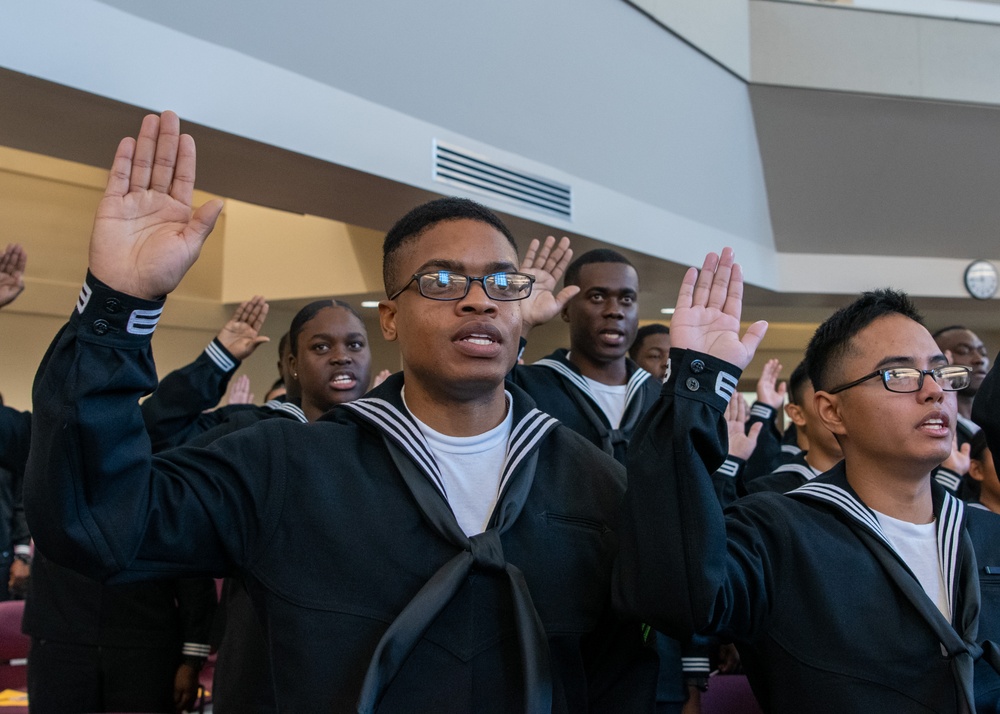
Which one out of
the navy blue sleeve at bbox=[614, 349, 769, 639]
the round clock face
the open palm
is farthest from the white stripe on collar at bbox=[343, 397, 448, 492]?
the round clock face

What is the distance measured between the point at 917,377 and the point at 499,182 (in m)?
3.30

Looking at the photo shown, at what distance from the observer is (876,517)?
6.06 ft

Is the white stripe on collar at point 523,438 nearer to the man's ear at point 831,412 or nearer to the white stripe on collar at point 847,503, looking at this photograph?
the white stripe on collar at point 847,503

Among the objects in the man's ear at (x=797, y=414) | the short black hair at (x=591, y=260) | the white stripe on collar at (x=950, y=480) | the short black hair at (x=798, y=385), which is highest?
the short black hair at (x=591, y=260)

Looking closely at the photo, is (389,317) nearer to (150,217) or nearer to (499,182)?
(150,217)

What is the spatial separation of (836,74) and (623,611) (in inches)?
236

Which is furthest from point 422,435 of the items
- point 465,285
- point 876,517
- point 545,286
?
point 545,286

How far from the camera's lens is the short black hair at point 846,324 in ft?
6.56

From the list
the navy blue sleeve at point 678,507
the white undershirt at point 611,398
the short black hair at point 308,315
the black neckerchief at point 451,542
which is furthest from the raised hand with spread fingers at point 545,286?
the navy blue sleeve at point 678,507

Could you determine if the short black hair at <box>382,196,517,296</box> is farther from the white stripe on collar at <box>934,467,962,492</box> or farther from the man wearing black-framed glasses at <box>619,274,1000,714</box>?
the white stripe on collar at <box>934,467,962,492</box>

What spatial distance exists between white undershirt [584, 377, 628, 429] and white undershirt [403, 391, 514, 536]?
1414mm

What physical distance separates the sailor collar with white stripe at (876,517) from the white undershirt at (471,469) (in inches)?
27.1

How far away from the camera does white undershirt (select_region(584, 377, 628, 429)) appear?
119 inches

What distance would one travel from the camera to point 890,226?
23.9ft
